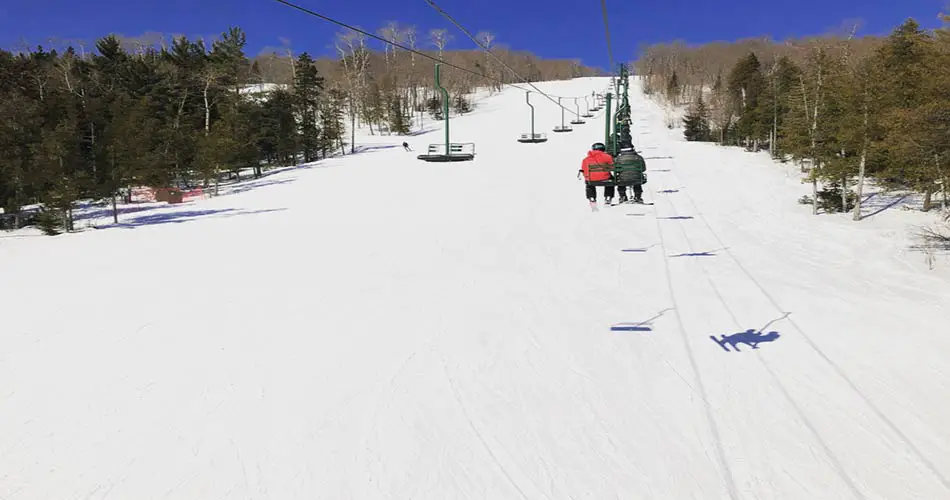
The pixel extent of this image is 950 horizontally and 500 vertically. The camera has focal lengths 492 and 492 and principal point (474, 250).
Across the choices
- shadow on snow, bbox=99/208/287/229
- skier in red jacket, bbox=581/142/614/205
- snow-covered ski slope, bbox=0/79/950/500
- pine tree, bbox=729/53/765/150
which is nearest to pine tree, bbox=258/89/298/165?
shadow on snow, bbox=99/208/287/229

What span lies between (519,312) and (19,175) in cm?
2795

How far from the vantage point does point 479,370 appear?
23.4 ft

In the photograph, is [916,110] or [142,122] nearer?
[916,110]

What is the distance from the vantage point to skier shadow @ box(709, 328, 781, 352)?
8.03m

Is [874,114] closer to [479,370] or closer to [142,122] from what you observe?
[479,370]

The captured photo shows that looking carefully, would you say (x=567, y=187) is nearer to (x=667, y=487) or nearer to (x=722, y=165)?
(x=722, y=165)

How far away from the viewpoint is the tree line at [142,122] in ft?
82.1

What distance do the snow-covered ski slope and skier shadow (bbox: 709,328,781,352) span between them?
0.06 m

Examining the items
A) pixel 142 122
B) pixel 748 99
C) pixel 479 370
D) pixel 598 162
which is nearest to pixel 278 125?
pixel 142 122

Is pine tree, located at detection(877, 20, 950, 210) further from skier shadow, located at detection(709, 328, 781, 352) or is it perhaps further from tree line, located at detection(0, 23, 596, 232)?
tree line, located at detection(0, 23, 596, 232)

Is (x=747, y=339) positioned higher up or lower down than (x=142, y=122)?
lower down

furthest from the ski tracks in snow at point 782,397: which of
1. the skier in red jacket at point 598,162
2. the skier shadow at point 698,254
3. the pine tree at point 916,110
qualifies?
the pine tree at point 916,110

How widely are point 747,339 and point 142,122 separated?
37753 mm

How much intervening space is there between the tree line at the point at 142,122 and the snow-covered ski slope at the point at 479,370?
11.9 meters
